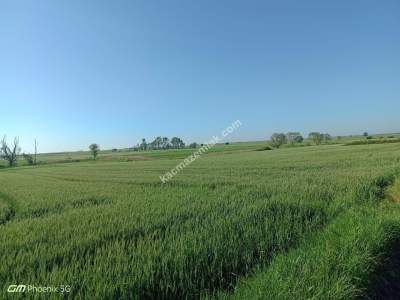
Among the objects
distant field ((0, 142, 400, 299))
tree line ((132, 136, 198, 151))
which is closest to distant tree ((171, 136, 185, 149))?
tree line ((132, 136, 198, 151))

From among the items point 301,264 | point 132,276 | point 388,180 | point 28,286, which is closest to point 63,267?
point 28,286

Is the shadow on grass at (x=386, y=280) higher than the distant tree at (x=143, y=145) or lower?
lower

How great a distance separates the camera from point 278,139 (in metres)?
120

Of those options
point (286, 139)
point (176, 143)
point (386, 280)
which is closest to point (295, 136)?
point (286, 139)

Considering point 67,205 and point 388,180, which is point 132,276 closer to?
point 67,205

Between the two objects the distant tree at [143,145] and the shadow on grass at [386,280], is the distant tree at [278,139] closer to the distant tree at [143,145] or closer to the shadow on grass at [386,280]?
the distant tree at [143,145]

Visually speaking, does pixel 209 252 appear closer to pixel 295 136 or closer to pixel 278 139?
pixel 278 139

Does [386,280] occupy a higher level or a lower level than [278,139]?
lower

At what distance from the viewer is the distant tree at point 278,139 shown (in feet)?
373

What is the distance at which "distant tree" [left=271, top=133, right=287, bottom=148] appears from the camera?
373ft

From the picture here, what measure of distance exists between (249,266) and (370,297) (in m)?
1.68

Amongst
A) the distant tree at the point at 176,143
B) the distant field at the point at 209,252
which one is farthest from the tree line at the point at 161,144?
the distant field at the point at 209,252

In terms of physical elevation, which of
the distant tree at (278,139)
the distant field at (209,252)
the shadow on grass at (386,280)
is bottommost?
the shadow on grass at (386,280)

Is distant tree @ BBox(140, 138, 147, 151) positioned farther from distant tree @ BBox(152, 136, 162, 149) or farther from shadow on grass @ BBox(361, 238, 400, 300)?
shadow on grass @ BBox(361, 238, 400, 300)
